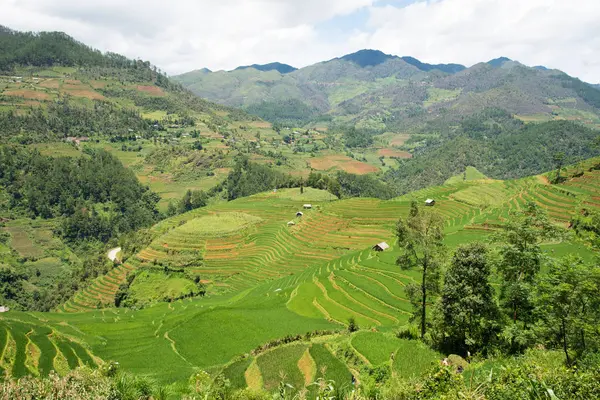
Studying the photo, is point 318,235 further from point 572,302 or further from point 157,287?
point 572,302

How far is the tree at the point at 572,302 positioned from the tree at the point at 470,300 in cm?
328

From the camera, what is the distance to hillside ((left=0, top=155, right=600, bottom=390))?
965 inches

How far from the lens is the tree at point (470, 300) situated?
66.8ft

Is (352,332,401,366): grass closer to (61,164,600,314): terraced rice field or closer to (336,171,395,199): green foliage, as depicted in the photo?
(61,164,600,314): terraced rice field

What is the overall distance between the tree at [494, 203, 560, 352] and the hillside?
10.9 ft

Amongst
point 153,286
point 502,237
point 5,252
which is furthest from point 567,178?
point 5,252

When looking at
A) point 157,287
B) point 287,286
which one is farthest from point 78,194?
point 287,286

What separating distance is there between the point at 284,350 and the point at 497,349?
1363 cm

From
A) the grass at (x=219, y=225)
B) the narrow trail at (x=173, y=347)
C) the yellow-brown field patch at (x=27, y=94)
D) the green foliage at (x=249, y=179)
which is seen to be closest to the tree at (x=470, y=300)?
the narrow trail at (x=173, y=347)

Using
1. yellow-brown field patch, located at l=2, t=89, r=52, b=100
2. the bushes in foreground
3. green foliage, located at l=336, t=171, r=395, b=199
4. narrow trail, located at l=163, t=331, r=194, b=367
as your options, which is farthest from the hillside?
yellow-brown field patch, located at l=2, t=89, r=52, b=100

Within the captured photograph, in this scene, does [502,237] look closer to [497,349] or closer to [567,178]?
[497,349]

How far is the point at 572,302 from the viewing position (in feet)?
52.5

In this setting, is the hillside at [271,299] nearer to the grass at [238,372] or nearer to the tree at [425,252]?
the grass at [238,372]

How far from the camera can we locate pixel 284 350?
25.7 metres
